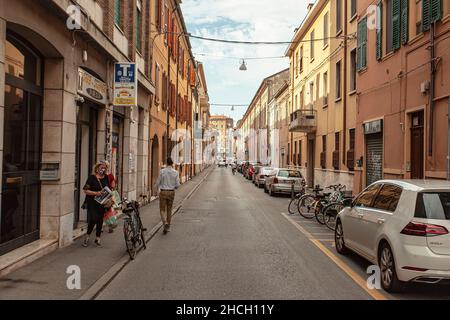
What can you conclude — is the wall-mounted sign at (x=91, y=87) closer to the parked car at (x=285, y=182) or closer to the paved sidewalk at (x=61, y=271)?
the paved sidewalk at (x=61, y=271)

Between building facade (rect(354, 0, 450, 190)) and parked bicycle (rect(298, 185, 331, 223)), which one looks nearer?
building facade (rect(354, 0, 450, 190))

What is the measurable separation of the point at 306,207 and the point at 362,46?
6795mm

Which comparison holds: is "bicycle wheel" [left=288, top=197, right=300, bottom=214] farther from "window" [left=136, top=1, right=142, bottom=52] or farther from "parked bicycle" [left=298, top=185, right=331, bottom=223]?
"window" [left=136, top=1, right=142, bottom=52]

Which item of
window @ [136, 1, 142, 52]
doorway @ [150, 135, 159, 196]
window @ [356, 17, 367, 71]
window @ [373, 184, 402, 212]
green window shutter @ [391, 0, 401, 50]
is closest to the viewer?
window @ [373, 184, 402, 212]

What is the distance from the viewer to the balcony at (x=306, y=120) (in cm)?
2827

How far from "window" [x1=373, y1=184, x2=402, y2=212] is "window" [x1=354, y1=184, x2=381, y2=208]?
219 mm

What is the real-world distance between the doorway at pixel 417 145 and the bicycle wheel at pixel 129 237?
27.8 ft

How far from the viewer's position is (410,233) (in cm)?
572

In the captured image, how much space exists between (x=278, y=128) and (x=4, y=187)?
134 feet

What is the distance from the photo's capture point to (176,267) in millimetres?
7430

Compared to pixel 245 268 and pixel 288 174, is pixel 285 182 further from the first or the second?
pixel 245 268

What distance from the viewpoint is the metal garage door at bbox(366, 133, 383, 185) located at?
636 inches

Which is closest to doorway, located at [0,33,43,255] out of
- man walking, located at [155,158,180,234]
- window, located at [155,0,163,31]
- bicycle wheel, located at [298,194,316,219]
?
man walking, located at [155,158,180,234]
